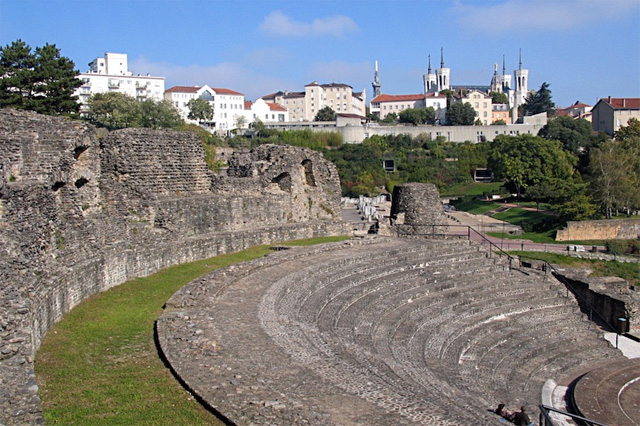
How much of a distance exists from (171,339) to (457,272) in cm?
1210

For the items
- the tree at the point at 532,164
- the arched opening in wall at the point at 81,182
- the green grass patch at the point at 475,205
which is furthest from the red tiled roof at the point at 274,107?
the arched opening in wall at the point at 81,182

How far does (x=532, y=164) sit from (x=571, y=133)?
96.4 ft

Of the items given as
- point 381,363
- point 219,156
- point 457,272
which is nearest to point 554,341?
point 457,272

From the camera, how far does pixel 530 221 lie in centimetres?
4516

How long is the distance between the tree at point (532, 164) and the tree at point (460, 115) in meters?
54.6

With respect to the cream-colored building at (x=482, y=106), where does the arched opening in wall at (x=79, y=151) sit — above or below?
Result: below

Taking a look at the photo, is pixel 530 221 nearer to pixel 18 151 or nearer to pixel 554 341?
pixel 554 341

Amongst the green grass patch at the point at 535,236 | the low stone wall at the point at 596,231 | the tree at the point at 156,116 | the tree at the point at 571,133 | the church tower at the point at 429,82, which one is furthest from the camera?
the church tower at the point at 429,82

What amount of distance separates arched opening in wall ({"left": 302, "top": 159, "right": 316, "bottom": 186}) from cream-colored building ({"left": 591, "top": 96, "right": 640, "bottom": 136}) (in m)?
80.1

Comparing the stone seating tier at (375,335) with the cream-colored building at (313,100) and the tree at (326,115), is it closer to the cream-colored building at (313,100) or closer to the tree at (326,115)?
the tree at (326,115)

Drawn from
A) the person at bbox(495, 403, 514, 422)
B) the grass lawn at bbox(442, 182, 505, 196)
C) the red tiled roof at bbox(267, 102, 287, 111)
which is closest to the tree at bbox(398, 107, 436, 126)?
the red tiled roof at bbox(267, 102, 287, 111)

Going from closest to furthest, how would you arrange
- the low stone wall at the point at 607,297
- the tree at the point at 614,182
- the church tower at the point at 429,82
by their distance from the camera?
the low stone wall at the point at 607,297 < the tree at the point at 614,182 < the church tower at the point at 429,82

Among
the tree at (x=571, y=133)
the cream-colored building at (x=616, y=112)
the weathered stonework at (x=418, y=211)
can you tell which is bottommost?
the weathered stonework at (x=418, y=211)

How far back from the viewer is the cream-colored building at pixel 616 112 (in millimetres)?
95250
